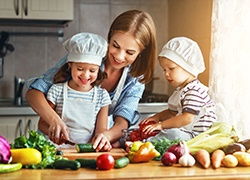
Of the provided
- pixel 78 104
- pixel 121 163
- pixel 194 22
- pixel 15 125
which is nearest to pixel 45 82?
pixel 78 104

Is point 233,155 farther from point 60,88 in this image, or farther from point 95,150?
point 60,88

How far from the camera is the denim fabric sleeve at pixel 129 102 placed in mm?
2012

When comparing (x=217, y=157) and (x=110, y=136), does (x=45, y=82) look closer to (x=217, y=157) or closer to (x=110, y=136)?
(x=110, y=136)

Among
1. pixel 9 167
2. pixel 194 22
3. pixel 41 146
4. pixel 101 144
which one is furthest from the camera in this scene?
pixel 194 22

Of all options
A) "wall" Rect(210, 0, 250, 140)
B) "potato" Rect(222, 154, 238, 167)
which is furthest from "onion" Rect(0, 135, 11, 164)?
"wall" Rect(210, 0, 250, 140)

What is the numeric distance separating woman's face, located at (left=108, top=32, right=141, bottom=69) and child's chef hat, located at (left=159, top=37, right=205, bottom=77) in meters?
0.13

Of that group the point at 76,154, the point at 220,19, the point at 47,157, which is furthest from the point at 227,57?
the point at 47,157

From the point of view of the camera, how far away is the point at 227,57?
2.44m

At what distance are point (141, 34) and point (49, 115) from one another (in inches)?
17.2

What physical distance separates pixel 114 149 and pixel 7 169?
1.59 feet

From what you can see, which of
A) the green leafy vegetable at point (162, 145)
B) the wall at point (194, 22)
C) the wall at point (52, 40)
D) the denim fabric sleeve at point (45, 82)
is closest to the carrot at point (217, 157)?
the green leafy vegetable at point (162, 145)

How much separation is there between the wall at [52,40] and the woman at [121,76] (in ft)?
5.66

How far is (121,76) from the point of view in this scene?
205cm

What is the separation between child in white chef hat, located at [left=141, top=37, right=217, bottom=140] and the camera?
68.7 inches
